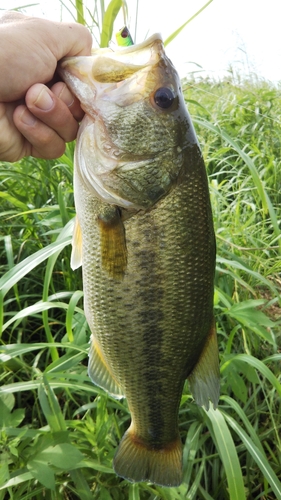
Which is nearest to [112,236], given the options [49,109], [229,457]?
[49,109]

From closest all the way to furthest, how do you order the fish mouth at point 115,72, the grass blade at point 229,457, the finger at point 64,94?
the fish mouth at point 115,72 < the finger at point 64,94 < the grass blade at point 229,457

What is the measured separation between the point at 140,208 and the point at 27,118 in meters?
0.52

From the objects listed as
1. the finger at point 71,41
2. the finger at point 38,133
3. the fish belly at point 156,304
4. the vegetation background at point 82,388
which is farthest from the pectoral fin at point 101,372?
the finger at point 71,41

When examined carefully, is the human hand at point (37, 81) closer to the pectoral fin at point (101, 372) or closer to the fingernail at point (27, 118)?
the fingernail at point (27, 118)

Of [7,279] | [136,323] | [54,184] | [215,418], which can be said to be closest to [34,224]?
[54,184]

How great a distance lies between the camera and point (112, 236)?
4.29 feet

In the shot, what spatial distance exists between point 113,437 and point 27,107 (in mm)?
1417

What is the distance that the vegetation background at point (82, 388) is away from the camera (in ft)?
5.03

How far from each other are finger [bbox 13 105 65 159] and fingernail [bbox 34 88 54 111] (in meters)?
0.10

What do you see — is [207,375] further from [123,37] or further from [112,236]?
[123,37]

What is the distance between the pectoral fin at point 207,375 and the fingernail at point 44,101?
94 cm

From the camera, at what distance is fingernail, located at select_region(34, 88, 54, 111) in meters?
1.32

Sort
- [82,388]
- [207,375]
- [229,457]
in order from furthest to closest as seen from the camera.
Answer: [82,388]
[229,457]
[207,375]

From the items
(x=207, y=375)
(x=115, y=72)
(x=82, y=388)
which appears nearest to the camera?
(x=115, y=72)
